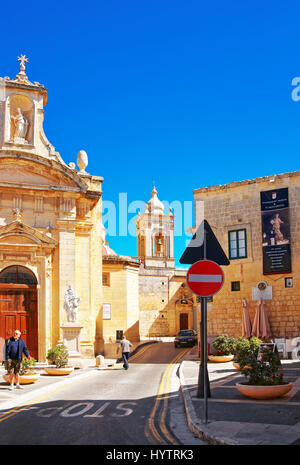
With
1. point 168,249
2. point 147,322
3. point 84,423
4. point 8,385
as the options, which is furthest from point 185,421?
point 168,249

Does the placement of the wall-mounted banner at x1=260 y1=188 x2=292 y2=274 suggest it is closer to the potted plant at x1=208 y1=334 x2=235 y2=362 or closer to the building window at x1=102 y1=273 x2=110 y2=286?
the potted plant at x1=208 y1=334 x2=235 y2=362

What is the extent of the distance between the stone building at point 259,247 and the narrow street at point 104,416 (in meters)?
→ 12.7

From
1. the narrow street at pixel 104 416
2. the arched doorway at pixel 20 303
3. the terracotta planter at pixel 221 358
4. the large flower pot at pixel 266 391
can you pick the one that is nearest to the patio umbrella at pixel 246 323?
the terracotta planter at pixel 221 358

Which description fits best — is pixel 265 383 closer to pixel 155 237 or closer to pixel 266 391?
pixel 266 391

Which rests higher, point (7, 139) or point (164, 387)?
point (7, 139)

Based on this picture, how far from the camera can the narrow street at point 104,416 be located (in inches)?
324

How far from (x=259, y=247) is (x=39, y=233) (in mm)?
11914

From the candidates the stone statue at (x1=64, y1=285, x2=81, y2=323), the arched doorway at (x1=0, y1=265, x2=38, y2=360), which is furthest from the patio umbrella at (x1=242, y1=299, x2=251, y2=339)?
the arched doorway at (x1=0, y1=265, x2=38, y2=360)

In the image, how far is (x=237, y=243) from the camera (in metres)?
30.1

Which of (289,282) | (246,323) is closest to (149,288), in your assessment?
(246,323)
